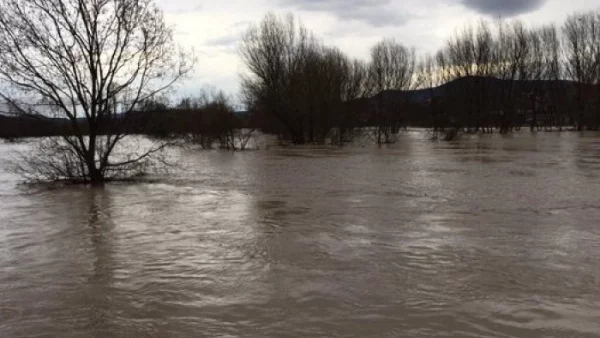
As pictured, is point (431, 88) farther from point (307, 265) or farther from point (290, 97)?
point (307, 265)

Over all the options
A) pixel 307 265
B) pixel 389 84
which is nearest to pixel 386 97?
pixel 389 84

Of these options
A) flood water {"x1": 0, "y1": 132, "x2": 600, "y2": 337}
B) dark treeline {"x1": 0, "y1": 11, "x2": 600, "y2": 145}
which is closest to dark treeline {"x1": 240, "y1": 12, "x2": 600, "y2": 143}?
dark treeline {"x1": 0, "y1": 11, "x2": 600, "y2": 145}

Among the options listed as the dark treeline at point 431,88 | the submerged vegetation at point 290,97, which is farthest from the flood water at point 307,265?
the dark treeline at point 431,88

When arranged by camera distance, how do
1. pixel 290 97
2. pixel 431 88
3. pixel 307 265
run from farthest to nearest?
pixel 431 88 → pixel 290 97 → pixel 307 265

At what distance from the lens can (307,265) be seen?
7457mm

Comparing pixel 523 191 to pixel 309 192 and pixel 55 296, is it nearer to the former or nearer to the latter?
pixel 309 192

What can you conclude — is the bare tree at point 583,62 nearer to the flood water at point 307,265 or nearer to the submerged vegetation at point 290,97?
the submerged vegetation at point 290,97

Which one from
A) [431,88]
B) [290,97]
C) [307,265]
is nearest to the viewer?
[307,265]

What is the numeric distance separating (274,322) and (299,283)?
1.29 m

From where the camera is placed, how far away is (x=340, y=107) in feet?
163

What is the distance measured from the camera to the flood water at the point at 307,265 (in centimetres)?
534

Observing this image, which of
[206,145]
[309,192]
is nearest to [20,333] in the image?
[309,192]

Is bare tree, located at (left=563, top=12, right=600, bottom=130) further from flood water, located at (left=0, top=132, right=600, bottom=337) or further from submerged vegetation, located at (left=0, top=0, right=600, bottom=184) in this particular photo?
flood water, located at (left=0, top=132, right=600, bottom=337)

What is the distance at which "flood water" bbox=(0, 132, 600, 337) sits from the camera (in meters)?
5.34
